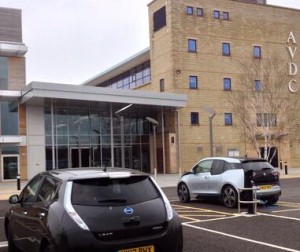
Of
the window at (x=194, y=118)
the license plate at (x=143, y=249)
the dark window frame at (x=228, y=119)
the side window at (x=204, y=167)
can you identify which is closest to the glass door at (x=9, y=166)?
the window at (x=194, y=118)

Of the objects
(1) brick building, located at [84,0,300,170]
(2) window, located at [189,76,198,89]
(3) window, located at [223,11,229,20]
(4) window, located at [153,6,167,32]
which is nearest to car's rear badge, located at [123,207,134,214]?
(1) brick building, located at [84,0,300,170]

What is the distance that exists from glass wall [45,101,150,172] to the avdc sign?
1616 centimetres

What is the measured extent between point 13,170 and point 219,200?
935 inches

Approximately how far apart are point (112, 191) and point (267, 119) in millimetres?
32223

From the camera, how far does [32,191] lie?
7.31m

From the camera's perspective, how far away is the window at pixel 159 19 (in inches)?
1735

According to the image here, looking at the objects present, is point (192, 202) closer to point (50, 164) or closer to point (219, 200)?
point (219, 200)

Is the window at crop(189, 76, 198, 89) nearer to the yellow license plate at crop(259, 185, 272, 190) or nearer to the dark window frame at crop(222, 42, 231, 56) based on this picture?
the dark window frame at crop(222, 42, 231, 56)

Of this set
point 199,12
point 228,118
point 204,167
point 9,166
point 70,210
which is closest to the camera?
point 70,210

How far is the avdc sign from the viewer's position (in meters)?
49.0

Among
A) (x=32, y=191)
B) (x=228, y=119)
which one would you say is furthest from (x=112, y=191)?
(x=228, y=119)

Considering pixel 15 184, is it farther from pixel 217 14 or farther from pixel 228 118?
pixel 217 14

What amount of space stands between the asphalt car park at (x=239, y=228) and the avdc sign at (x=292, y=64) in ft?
118

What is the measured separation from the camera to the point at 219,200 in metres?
15.9
